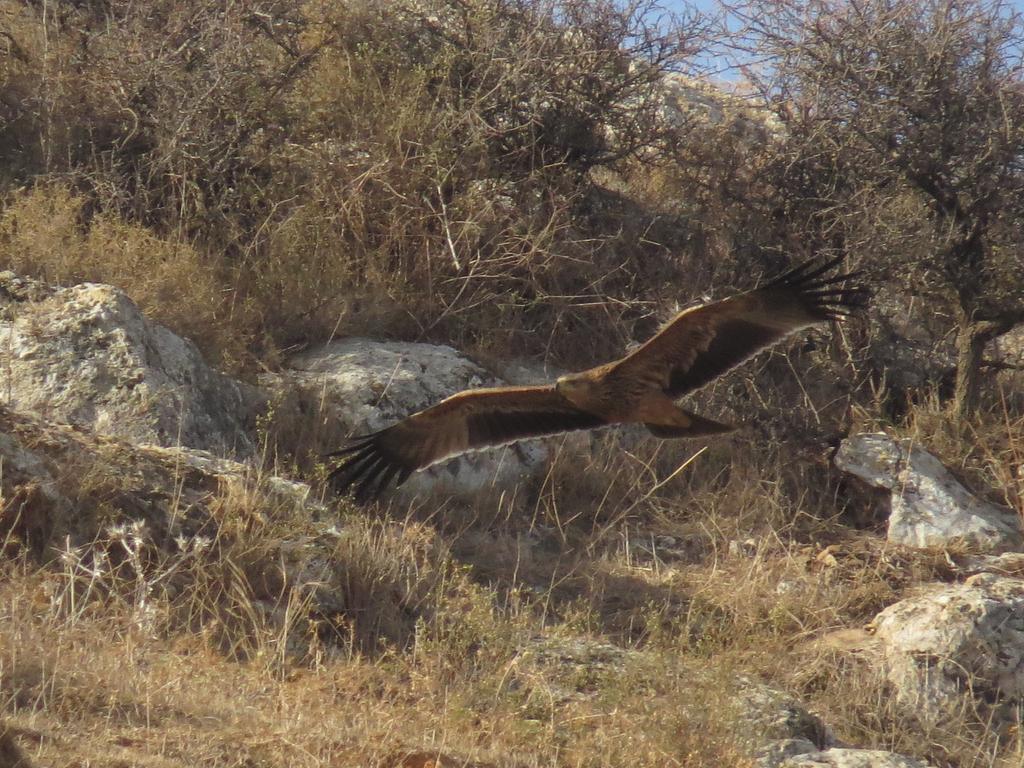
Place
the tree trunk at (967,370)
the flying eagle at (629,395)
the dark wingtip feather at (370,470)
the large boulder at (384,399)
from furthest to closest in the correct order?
the tree trunk at (967,370) → the large boulder at (384,399) → the dark wingtip feather at (370,470) → the flying eagle at (629,395)

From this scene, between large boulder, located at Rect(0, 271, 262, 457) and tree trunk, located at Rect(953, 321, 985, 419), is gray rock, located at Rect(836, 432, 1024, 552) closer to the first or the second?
tree trunk, located at Rect(953, 321, 985, 419)

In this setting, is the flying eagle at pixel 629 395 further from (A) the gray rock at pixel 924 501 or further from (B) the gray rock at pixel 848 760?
(A) the gray rock at pixel 924 501

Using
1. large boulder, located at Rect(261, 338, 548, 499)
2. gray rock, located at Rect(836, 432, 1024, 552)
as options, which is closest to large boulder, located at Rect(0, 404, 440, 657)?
large boulder, located at Rect(261, 338, 548, 499)

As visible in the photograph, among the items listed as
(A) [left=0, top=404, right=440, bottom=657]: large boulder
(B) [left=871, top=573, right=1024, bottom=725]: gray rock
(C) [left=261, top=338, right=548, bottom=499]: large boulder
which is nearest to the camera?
(A) [left=0, top=404, right=440, bottom=657]: large boulder

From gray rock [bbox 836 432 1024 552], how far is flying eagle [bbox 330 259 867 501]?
2.06m

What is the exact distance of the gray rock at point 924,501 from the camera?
8328 millimetres

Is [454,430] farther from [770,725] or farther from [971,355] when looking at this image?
[971,355]

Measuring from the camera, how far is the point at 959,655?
654cm

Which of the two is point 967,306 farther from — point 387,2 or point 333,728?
point 333,728

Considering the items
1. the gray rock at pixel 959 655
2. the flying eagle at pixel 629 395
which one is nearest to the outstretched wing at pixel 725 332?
the flying eagle at pixel 629 395

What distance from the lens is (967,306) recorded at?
9.52 m

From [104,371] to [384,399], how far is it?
1.80 m

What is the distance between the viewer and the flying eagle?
6523 millimetres

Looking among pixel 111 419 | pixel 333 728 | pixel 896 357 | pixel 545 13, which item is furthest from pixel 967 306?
pixel 333 728
